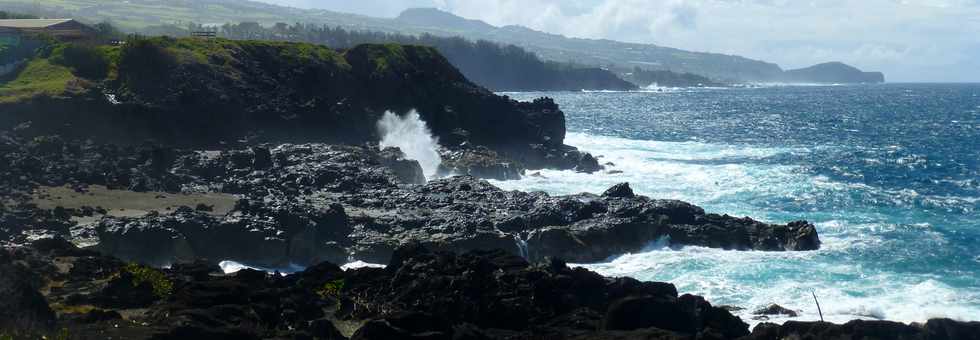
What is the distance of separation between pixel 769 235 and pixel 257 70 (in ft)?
133

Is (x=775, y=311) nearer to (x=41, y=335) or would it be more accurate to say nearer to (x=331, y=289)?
(x=331, y=289)

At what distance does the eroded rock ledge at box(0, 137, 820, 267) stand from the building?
76.6 ft

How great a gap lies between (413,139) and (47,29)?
102 ft

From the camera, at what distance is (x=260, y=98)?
65.6m

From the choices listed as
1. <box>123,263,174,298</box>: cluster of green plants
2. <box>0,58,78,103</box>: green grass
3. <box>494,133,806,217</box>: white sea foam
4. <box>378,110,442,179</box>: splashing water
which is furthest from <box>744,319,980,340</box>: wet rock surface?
<box>0,58,78,103</box>: green grass

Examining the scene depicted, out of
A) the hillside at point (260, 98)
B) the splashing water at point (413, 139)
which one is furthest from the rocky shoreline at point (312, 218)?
the splashing water at point (413, 139)

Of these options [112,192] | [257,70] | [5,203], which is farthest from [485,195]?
[257,70]

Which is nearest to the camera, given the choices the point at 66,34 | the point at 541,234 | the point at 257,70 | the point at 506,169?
the point at 541,234

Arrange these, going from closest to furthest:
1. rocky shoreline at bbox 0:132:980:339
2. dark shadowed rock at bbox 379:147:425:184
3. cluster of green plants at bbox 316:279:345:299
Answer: rocky shoreline at bbox 0:132:980:339 → cluster of green plants at bbox 316:279:345:299 → dark shadowed rock at bbox 379:147:425:184

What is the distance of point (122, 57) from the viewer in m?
64.9

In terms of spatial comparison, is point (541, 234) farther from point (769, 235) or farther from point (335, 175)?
point (335, 175)

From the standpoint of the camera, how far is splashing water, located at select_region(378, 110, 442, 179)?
64.9 m

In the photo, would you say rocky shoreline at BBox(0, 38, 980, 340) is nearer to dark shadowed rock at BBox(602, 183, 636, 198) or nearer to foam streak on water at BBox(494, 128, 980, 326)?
dark shadowed rock at BBox(602, 183, 636, 198)

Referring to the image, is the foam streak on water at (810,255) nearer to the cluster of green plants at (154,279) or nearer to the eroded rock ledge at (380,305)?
the eroded rock ledge at (380,305)
